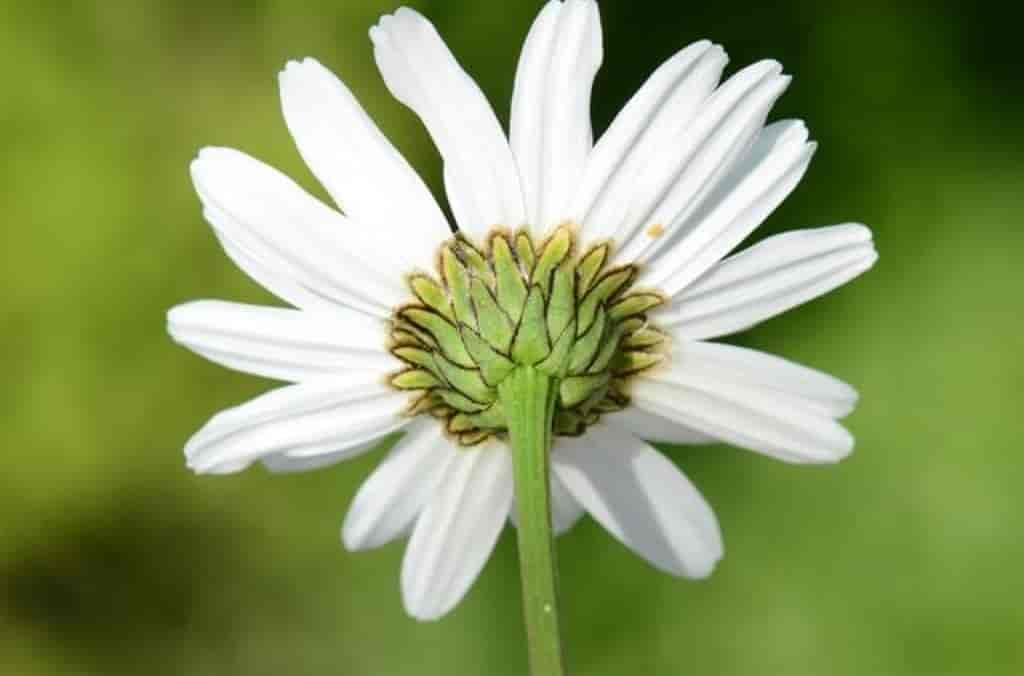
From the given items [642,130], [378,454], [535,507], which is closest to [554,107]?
[642,130]

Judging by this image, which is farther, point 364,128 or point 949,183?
point 949,183

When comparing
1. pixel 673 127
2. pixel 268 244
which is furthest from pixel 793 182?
pixel 268 244

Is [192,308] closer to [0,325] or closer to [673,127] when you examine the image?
[673,127]

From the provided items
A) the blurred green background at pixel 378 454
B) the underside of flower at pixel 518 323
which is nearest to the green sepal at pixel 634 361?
the underside of flower at pixel 518 323

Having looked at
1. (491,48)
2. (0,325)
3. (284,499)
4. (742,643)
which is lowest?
Result: (742,643)

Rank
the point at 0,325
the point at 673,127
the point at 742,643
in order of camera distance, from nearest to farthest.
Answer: the point at 673,127 < the point at 742,643 < the point at 0,325

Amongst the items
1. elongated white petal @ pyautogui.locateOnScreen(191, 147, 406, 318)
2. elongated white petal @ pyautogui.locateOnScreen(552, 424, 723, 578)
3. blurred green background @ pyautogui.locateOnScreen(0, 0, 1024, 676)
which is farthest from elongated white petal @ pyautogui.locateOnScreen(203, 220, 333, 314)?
blurred green background @ pyautogui.locateOnScreen(0, 0, 1024, 676)
